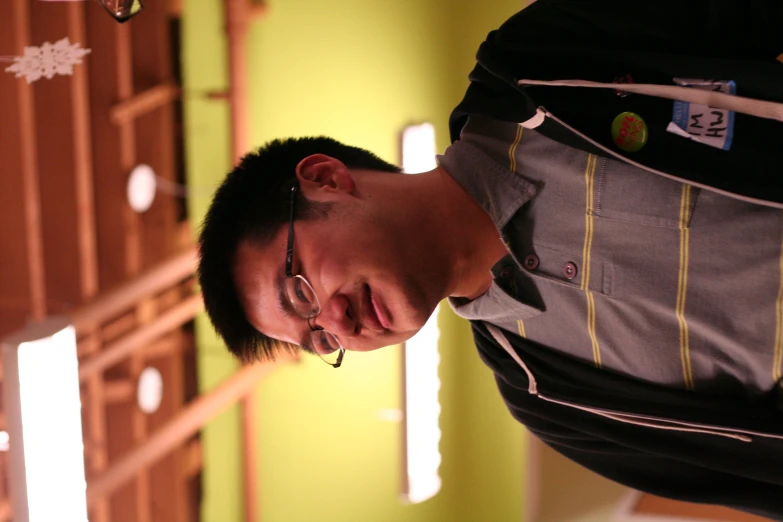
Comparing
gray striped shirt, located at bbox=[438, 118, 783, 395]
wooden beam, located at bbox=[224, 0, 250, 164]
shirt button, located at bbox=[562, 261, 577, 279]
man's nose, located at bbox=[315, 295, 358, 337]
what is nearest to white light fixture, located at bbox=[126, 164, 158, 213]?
wooden beam, located at bbox=[224, 0, 250, 164]

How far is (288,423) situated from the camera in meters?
2.47

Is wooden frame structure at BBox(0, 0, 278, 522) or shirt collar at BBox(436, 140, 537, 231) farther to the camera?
wooden frame structure at BBox(0, 0, 278, 522)

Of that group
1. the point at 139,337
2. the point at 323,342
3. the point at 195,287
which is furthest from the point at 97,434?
the point at 323,342

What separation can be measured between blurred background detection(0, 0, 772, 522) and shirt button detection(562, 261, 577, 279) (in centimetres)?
89

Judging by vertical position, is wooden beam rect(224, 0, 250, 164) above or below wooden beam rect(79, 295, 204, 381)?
above

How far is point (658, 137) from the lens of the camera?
116cm

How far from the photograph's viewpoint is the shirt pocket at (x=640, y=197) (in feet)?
3.81

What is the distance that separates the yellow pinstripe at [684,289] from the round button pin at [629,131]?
0.09 m

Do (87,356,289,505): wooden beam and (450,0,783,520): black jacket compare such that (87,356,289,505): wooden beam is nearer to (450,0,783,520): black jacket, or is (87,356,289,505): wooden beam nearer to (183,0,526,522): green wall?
(183,0,526,522): green wall

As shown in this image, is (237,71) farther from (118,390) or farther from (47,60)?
(118,390)

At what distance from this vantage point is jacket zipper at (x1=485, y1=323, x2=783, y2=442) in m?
1.21

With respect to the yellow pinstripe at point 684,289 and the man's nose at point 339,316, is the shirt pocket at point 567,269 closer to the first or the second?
the yellow pinstripe at point 684,289

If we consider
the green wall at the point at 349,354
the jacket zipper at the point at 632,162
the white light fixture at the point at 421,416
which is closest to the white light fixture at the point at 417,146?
the green wall at the point at 349,354

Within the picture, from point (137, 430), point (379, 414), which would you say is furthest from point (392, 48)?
point (137, 430)
